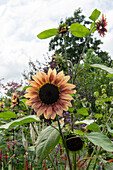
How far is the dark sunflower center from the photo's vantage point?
70cm

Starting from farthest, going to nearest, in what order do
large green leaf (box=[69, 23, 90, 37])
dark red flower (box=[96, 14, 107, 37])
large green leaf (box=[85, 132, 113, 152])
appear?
1. dark red flower (box=[96, 14, 107, 37])
2. large green leaf (box=[69, 23, 90, 37])
3. large green leaf (box=[85, 132, 113, 152])

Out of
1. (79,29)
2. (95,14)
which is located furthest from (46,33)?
(95,14)

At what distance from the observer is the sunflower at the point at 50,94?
Result: 0.70m

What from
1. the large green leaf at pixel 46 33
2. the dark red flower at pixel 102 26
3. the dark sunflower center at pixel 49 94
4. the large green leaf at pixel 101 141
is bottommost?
the large green leaf at pixel 101 141

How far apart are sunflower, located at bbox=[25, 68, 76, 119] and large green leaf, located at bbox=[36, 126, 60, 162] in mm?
79

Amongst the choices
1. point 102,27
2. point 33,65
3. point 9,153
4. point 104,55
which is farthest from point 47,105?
point 104,55

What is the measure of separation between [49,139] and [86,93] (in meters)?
5.48

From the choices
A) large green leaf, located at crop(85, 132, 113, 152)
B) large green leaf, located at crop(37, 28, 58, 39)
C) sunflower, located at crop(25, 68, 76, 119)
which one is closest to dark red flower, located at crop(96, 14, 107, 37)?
large green leaf, located at crop(37, 28, 58, 39)

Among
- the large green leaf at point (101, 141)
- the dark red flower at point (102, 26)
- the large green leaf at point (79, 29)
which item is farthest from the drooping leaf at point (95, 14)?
the large green leaf at point (101, 141)

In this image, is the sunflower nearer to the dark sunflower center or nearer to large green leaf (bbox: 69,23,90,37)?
the dark sunflower center

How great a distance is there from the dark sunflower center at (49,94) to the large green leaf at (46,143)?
13cm

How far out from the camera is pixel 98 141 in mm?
647

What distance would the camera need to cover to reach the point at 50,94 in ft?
A: 2.33

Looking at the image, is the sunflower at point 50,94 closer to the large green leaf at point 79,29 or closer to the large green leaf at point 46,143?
the large green leaf at point 46,143
